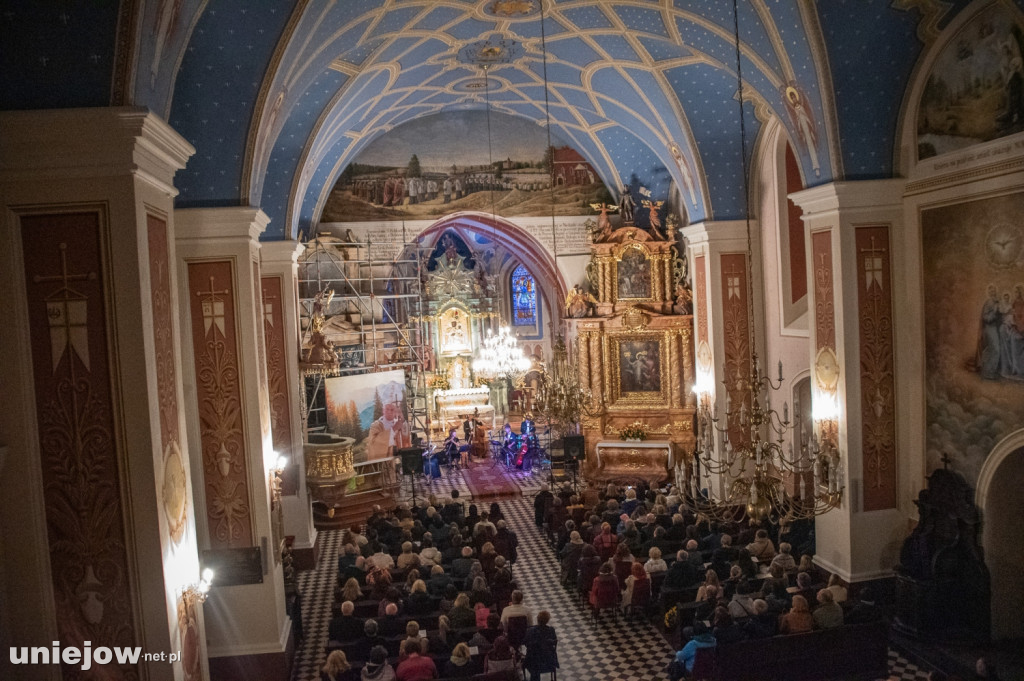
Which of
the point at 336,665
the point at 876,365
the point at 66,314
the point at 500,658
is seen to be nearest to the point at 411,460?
the point at 336,665

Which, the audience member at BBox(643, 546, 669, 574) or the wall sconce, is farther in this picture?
the audience member at BBox(643, 546, 669, 574)

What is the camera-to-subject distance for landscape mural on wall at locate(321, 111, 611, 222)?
19453 millimetres

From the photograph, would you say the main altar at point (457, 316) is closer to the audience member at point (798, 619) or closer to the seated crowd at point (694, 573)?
the seated crowd at point (694, 573)

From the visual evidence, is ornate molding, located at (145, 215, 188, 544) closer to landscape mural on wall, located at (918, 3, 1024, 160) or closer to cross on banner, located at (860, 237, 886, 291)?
cross on banner, located at (860, 237, 886, 291)

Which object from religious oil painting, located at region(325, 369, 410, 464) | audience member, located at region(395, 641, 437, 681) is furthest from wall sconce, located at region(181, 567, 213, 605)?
religious oil painting, located at region(325, 369, 410, 464)

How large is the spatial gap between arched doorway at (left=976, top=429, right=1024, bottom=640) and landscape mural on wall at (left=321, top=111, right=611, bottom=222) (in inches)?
497

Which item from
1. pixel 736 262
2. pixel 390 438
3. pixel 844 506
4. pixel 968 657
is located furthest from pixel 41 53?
pixel 390 438

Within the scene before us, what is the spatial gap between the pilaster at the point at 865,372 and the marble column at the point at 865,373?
13mm

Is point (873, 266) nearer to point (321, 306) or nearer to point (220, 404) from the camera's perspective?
point (220, 404)

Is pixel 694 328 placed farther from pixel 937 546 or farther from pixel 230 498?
pixel 230 498

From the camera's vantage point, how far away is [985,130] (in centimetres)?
857

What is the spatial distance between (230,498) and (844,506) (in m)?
7.73

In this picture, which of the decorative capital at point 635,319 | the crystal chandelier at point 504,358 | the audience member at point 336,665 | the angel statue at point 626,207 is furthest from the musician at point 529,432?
the audience member at point 336,665

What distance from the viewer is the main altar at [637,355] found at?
1739 centimetres
